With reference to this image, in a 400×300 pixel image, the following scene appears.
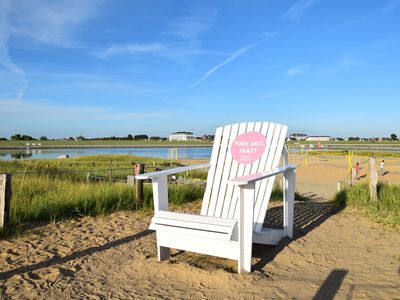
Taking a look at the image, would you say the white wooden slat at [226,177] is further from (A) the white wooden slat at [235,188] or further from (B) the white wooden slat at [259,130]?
(B) the white wooden slat at [259,130]

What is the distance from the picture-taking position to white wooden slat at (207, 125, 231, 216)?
4.16m

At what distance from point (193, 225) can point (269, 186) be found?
4.01 ft

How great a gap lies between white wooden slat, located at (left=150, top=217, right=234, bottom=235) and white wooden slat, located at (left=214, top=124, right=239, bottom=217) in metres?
0.94

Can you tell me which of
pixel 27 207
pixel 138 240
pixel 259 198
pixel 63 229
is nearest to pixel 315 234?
pixel 259 198

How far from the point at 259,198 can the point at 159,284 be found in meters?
1.54

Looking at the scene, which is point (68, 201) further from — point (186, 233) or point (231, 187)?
point (186, 233)

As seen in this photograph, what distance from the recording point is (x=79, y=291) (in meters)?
2.86

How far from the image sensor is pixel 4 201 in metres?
4.26

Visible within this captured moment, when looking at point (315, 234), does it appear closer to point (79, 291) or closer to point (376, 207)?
point (376, 207)

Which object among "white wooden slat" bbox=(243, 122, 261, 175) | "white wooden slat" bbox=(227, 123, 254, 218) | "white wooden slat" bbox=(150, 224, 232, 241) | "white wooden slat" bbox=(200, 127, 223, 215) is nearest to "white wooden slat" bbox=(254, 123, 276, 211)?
"white wooden slat" bbox=(243, 122, 261, 175)

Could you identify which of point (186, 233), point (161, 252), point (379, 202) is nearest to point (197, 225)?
point (186, 233)

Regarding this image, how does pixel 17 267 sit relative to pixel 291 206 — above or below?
below

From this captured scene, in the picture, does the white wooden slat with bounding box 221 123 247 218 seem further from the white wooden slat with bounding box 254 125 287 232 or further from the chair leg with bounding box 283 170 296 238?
the chair leg with bounding box 283 170 296 238

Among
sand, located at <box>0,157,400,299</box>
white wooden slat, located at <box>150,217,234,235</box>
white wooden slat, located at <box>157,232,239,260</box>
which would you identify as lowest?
sand, located at <box>0,157,400,299</box>
